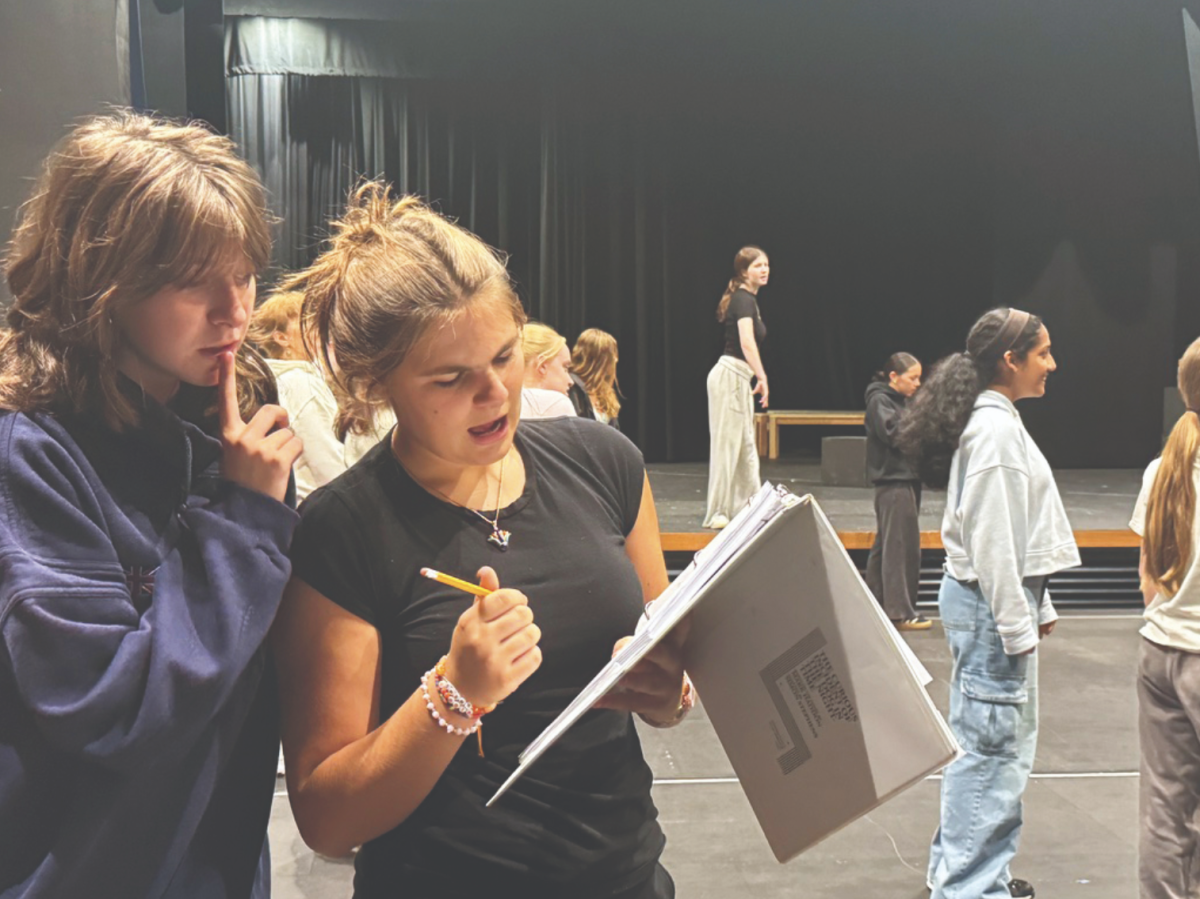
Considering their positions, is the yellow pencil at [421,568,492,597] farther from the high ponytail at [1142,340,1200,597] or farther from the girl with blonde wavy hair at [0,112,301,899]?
the high ponytail at [1142,340,1200,597]

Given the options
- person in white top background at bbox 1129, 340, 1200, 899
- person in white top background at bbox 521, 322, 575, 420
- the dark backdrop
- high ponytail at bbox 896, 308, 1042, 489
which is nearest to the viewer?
person in white top background at bbox 1129, 340, 1200, 899

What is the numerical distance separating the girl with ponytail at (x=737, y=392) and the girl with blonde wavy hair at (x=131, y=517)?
206 inches

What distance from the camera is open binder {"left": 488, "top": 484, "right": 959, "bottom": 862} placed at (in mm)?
981

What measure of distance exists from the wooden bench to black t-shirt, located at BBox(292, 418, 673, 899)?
374 inches

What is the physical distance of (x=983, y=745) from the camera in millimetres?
2627

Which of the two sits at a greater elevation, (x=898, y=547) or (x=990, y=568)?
(x=990, y=568)

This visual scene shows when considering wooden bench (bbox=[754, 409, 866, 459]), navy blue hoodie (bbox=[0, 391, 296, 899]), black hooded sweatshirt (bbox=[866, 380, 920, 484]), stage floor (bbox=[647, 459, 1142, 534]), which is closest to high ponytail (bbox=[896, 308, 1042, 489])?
navy blue hoodie (bbox=[0, 391, 296, 899])

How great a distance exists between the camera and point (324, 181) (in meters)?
10.4

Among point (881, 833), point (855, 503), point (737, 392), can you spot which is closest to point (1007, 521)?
point (881, 833)

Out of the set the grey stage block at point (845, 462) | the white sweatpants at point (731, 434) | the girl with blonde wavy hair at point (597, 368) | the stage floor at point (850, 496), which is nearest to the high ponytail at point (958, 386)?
the girl with blonde wavy hair at point (597, 368)

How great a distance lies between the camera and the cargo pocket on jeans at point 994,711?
2.59 m

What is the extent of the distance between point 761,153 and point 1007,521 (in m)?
9.20

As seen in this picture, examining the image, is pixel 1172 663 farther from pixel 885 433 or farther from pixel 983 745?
pixel 885 433

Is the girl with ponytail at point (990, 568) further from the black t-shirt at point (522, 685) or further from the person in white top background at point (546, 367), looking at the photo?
the black t-shirt at point (522, 685)
